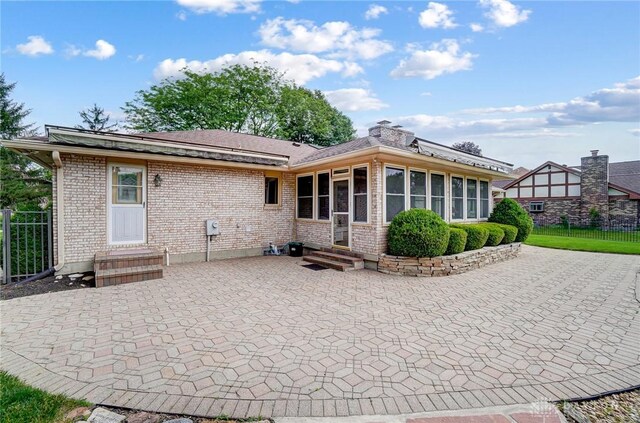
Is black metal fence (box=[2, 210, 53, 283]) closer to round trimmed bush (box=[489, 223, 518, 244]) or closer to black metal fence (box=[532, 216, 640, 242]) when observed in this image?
round trimmed bush (box=[489, 223, 518, 244])

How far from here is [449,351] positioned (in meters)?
3.24

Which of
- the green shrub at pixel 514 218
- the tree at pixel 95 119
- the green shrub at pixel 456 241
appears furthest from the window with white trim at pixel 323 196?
the tree at pixel 95 119

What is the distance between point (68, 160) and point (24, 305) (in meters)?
3.36

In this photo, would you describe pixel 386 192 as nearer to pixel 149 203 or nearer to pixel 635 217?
pixel 149 203

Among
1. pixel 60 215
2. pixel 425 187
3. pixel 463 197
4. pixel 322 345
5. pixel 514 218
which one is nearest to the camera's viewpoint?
pixel 322 345

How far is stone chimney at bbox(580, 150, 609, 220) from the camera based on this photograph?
20.2m

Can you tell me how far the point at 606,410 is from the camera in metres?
2.34

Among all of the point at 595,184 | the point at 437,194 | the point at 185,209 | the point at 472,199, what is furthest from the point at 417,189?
the point at 595,184

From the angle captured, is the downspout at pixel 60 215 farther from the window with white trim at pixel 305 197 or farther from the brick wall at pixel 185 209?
the window with white trim at pixel 305 197

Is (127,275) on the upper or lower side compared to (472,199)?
lower

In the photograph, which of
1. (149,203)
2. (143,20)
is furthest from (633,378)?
(143,20)

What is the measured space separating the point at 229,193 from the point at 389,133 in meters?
5.63

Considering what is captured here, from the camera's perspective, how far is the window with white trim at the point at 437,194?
9.07 metres

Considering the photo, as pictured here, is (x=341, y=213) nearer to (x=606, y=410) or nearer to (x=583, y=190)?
(x=606, y=410)
